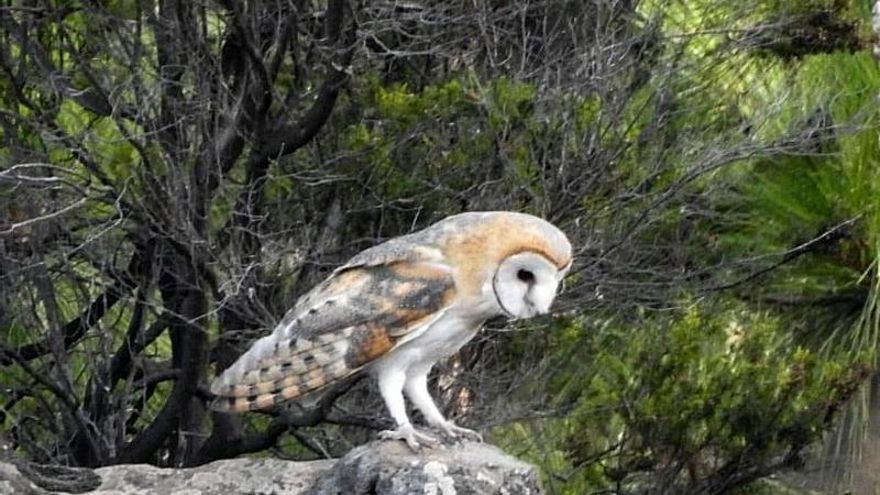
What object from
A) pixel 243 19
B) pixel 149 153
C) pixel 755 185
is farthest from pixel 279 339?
pixel 755 185

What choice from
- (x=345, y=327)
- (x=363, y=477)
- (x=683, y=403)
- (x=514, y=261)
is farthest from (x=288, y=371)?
(x=683, y=403)

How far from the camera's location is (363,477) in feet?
9.58

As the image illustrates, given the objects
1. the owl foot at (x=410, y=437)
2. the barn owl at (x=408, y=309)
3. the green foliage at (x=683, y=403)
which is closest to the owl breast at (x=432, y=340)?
the barn owl at (x=408, y=309)

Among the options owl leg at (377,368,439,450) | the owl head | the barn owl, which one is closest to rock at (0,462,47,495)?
the barn owl

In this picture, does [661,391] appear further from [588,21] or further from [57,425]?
[57,425]

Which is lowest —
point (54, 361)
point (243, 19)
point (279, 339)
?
point (54, 361)

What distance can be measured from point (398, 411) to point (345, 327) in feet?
0.54

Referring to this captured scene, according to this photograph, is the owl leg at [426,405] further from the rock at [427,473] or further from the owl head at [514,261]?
the owl head at [514,261]

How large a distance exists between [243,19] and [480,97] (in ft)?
1.96

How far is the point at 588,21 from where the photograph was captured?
4.73 metres

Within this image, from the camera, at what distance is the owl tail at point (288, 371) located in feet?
9.78

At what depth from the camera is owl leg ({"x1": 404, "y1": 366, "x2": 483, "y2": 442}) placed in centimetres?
304

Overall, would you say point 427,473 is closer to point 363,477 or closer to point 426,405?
point 363,477

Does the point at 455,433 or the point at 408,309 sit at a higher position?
the point at 408,309
